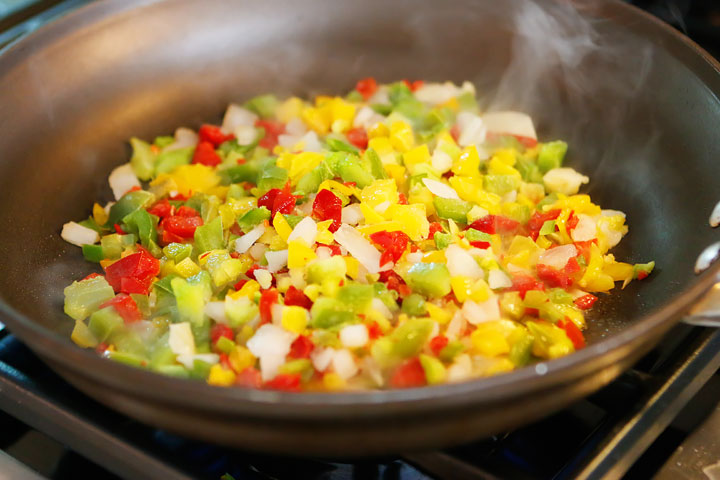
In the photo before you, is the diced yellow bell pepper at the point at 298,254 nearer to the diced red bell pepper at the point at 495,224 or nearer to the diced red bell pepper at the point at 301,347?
the diced red bell pepper at the point at 301,347

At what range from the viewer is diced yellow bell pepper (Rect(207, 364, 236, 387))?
1082 millimetres

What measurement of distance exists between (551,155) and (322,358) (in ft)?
2.72

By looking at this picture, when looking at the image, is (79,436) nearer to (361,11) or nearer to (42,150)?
(42,150)

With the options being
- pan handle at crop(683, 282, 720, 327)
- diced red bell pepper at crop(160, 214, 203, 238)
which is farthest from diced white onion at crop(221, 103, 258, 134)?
pan handle at crop(683, 282, 720, 327)

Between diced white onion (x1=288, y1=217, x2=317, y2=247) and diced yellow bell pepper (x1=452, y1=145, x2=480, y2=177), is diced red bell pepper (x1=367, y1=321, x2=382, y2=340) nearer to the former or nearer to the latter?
diced white onion (x1=288, y1=217, x2=317, y2=247)

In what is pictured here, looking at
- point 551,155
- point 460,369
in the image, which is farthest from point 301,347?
point 551,155

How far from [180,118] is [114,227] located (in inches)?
15.7

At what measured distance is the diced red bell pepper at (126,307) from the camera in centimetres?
126

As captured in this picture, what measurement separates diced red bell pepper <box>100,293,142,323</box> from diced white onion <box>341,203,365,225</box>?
0.45m

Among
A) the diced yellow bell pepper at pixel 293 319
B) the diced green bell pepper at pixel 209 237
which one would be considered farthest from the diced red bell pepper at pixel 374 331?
the diced green bell pepper at pixel 209 237

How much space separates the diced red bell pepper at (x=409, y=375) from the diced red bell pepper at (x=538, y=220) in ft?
1.69

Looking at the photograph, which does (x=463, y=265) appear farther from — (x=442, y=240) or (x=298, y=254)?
(x=298, y=254)

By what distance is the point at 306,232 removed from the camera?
133 centimetres

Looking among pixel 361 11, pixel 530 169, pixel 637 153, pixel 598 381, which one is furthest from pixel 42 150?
pixel 637 153
